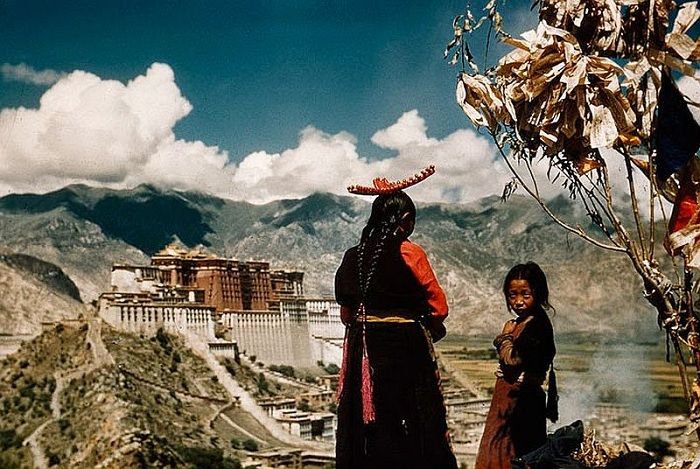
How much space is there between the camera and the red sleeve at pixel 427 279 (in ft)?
6.52

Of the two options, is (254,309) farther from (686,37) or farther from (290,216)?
(686,37)

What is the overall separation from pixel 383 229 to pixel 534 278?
0.41 metres

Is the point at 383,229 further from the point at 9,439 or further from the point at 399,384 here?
the point at 9,439

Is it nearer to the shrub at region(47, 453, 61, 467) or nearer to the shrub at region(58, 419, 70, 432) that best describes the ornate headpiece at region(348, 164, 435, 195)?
the shrub at region(47, 453, 61, 467)

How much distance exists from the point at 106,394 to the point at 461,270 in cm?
1284

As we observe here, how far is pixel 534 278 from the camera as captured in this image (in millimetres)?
2020

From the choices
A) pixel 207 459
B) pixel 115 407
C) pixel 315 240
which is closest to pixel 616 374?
pixel 207 459

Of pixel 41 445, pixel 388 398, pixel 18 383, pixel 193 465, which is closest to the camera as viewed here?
pixel 388 398

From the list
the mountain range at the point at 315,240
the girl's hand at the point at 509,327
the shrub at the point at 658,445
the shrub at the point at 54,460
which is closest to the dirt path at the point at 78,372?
the shrub at the point at 54,460

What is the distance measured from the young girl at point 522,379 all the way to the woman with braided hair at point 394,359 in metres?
0.12

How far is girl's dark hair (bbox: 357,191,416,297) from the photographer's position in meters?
2.03

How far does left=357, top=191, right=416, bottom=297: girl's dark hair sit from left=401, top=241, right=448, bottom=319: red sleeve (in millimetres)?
56

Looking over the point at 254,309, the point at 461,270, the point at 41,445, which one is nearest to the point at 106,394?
the point at 41,445

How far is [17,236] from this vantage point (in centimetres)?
3994
